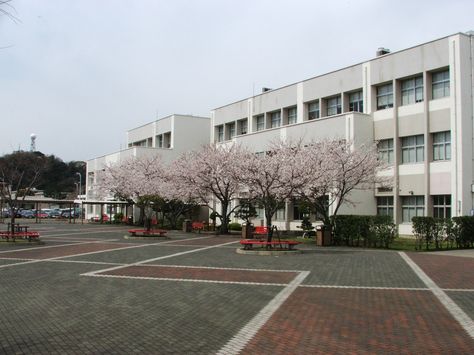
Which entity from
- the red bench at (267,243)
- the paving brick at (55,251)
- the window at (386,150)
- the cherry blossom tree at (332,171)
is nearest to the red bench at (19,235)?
the paving brick at (55,251)

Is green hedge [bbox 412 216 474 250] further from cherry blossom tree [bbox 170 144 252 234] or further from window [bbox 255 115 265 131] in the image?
window [bbox 255 115 265 131]

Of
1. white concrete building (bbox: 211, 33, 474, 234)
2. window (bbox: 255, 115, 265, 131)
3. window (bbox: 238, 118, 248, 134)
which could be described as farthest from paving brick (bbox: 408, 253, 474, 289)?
window (bbox: 238, 118, 248, 134)

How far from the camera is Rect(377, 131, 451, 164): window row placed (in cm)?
3031

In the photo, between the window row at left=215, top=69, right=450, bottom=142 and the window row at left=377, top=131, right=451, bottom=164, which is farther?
the window row at left=215, top=69, right=450, bottom=142

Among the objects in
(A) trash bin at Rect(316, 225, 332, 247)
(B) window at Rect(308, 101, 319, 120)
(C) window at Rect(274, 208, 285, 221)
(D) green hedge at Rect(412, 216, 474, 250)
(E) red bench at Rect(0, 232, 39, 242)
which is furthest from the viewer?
(B) window at Rect(308, 101, 319, 120)

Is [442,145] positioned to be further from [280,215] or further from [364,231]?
[280,215]

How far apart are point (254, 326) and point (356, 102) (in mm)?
31612

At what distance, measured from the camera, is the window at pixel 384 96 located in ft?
112

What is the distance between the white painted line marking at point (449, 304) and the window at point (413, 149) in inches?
722

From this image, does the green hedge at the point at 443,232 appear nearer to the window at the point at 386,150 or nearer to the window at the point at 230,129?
the window at the point at 386,150

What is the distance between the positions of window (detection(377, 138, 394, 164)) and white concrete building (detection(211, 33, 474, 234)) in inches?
1.3

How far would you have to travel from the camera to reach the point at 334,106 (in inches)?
1544

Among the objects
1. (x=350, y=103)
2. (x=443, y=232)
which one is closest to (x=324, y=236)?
(x=443, y=232)

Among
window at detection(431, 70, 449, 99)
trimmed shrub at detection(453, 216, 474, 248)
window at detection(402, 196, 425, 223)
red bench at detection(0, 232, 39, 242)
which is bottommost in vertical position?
red bench at detection(0, 232, 39, 242)
